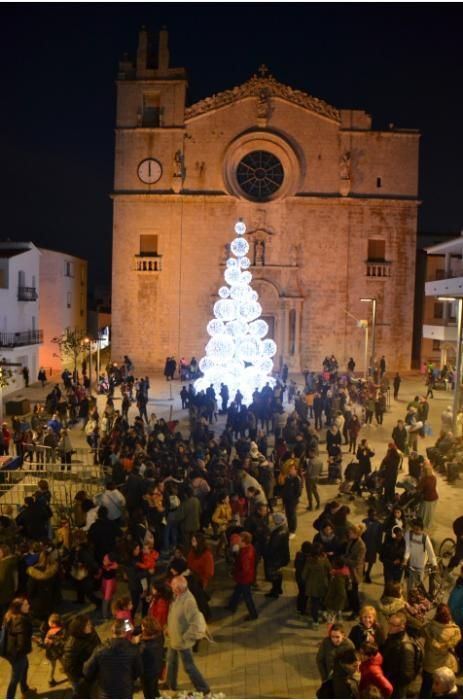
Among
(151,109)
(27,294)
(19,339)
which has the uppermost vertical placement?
(151,109)

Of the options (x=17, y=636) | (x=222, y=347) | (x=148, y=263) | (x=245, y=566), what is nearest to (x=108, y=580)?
(x=245, y=566)

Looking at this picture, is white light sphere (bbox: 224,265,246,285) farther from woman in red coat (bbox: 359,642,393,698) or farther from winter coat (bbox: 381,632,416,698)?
woman in red coat (bbox: 359,642,393,698)

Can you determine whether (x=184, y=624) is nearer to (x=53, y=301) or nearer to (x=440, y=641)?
(x=440, y=641)

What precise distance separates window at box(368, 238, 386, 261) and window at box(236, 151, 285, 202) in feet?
17.7

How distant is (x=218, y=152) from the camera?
3328cm

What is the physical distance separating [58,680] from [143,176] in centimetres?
2860

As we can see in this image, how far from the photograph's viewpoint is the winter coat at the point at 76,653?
643cm

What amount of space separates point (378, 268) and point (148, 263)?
443 inches

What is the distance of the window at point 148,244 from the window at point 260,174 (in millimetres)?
5031

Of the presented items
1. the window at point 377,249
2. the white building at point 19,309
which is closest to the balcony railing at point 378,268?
the window at point 377,249

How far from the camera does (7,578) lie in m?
8.12

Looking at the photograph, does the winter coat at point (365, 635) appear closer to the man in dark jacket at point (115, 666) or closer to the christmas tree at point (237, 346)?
the man in dark jacket at point (115, 666)

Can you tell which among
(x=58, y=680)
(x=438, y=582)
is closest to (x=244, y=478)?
(x=438, y=582)

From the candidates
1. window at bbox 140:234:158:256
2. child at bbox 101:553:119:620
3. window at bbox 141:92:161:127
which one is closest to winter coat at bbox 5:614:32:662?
child at bbox 101:553:119:620
